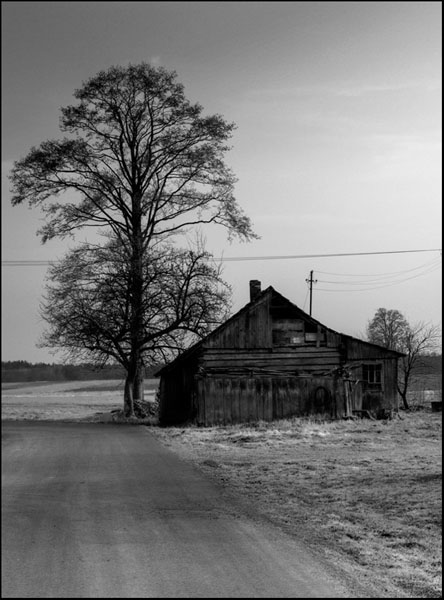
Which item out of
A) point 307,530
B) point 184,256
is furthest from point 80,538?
point 184,256

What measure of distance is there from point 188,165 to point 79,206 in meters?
1.23

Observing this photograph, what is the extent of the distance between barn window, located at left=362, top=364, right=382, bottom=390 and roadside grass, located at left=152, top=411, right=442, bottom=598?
8583 millimetres

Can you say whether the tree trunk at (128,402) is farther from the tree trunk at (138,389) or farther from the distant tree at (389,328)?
the distant tree at (389,328)

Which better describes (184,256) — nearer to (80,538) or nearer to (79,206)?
(79,206)

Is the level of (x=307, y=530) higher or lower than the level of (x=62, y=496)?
lower

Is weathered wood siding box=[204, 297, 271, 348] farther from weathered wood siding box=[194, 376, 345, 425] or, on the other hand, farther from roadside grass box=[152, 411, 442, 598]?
roadside grass box=[152, 411, 442, 598]

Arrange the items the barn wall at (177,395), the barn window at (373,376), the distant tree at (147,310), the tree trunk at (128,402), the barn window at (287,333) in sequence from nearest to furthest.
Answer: the distant tree at (147,310), the tree trunk at (128,402), the barn wall at (177,395), the barn window at (287,333), the barn window at (373,376)

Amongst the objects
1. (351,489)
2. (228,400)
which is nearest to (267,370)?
(228,400)

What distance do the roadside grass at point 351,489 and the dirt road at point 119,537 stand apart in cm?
75

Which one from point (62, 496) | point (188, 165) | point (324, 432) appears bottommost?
point (324, 432)

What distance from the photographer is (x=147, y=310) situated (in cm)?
1714

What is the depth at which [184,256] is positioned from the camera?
15695 mm

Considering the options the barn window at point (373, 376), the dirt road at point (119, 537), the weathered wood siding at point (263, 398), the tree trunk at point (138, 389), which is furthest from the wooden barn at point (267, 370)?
the dirt road at point (119, 537)

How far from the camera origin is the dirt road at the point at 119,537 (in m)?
2.04
